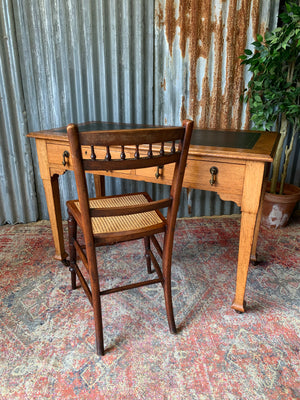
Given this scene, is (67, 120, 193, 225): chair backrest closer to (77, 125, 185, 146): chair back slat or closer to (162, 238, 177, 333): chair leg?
(77, 125, 185, 146): chair back slat

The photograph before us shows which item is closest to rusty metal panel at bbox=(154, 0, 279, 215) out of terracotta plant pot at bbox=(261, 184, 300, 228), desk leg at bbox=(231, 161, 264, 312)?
terracotta plant pot at bbox=(261, 184, 300, 228)

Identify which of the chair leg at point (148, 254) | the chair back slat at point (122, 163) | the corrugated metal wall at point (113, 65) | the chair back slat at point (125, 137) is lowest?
the chair leg at point (148, 254)

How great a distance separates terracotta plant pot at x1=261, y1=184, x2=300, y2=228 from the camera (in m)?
2.97

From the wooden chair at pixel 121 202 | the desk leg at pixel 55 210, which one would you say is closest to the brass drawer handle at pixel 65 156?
the wooden chair at pixel 121 202

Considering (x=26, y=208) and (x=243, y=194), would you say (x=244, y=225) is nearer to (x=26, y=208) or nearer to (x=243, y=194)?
(x=243, y=194)

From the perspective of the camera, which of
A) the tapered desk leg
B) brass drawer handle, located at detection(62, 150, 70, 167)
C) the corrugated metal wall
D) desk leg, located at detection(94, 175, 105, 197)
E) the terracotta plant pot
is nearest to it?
brass drawer handle, located at detection(62, 150, 70, 167)

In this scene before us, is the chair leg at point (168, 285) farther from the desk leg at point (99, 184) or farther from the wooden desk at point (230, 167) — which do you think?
the desk leg at point (99, 184)

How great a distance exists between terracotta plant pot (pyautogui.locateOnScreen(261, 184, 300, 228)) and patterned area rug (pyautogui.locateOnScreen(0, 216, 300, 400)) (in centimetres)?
49

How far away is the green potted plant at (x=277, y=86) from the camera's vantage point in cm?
248

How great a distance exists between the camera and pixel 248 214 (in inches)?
66.9

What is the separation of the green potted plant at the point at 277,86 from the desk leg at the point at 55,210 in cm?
188

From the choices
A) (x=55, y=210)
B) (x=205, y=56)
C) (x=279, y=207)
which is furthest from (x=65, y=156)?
(x=279, y=207)

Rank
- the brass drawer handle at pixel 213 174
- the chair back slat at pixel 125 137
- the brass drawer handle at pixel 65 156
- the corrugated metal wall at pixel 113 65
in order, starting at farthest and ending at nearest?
the corrugated metal wall at pixel 113 65
the brass drawer handle at pixel 65 156
the brass drawer handle at pixel 213 174
the chair back slat at pixel 125 137

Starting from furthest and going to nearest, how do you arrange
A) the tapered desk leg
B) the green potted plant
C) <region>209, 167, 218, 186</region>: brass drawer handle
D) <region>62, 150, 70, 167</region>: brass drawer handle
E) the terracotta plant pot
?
the terracotta plant pot < the green potted plant < the tapered desk leg < <region>62, 150, 70, 167</region>: brass drawer handle < <region>209, 167, 218, 186</region>: brass drawer handle
